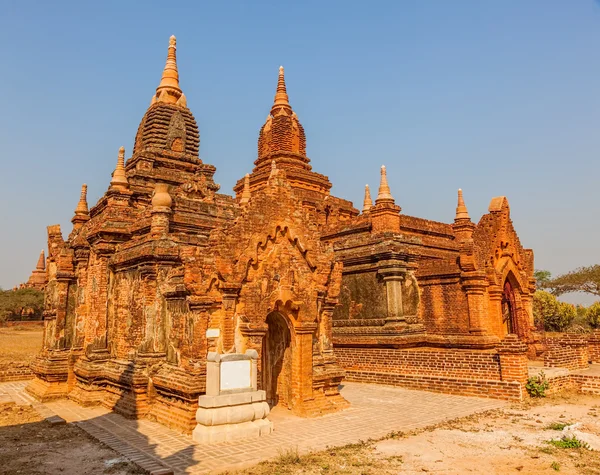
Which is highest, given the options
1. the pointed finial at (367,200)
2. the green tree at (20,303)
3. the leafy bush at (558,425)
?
the pointed finial at (367,200)

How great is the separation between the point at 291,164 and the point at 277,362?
16.5 m

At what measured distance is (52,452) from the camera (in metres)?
9.56

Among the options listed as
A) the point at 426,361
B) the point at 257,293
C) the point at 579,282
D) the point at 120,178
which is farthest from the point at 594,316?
the point at 120,178

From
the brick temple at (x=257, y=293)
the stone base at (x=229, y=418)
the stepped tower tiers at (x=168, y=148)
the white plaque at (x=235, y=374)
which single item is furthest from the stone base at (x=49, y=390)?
the white plaque at (x=235, y=374)

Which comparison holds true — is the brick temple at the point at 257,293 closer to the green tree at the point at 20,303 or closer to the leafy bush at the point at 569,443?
the leafy bush at the point at 569,443

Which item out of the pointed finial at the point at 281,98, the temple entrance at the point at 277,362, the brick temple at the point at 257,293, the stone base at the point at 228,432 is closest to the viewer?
the stone base at the point at 228,432

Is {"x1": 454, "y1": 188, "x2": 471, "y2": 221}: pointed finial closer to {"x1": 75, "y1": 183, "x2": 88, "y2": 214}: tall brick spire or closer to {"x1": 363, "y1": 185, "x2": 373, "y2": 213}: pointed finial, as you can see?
{"x1": 363, "y1": 185, "x2": 373, "y2": 213}: pointed finial

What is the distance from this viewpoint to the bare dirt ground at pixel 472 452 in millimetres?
7988

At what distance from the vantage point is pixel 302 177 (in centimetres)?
2722

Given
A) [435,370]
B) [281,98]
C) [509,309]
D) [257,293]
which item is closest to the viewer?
[257,293]

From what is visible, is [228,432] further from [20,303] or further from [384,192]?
[20,303]

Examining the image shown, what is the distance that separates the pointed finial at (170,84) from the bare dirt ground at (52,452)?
14.6 m

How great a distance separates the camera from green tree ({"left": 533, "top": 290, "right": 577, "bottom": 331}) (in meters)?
39.5

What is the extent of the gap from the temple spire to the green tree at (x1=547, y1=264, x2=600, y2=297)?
4610 cm
